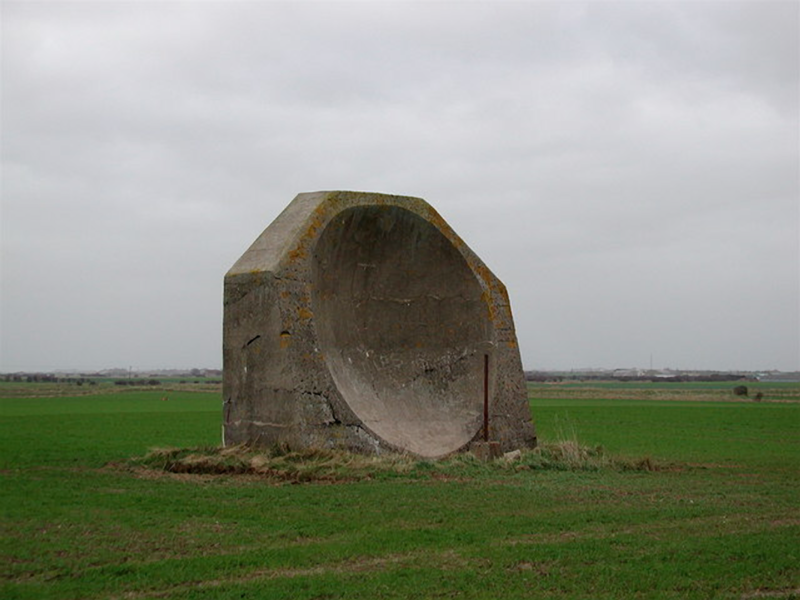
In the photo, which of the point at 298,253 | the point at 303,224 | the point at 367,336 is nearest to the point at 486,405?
the point at 367,336

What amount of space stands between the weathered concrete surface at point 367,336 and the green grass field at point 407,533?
160 centimetres

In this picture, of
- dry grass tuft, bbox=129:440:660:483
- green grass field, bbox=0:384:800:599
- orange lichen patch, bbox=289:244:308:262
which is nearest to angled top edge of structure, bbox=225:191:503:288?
orange lichen patch, bbox=289:244:308:262

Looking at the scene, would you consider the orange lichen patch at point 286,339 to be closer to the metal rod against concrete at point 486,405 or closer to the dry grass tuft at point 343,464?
the dry grass tuft at point 343,464

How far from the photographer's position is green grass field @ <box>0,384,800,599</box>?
6.87 metres

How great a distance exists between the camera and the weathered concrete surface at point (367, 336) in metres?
14.1

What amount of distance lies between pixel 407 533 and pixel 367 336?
8007 millimetres

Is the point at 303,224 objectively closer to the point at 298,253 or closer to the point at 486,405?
the point at 298,253

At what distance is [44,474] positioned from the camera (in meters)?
13.2

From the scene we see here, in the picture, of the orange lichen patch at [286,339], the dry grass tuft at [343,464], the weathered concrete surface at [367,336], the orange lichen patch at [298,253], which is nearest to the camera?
the dry grass tuft at [343,464]

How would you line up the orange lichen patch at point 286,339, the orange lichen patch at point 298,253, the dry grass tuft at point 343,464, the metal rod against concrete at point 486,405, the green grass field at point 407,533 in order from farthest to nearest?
the metal rod against concrete at point 486,405
the orange lichen patch at point 298,253
the orange lichen patch at point 286,339
the dry grass tuft at point 343,464
the green grass field at point 407,533

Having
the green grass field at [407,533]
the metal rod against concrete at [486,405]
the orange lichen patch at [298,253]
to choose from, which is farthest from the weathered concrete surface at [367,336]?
the green grass field at [407,533]

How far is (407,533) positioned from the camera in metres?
8.78

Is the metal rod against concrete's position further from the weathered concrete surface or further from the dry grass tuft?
the dry grass tuft

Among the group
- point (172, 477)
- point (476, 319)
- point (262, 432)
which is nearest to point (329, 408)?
point (262, 432)
